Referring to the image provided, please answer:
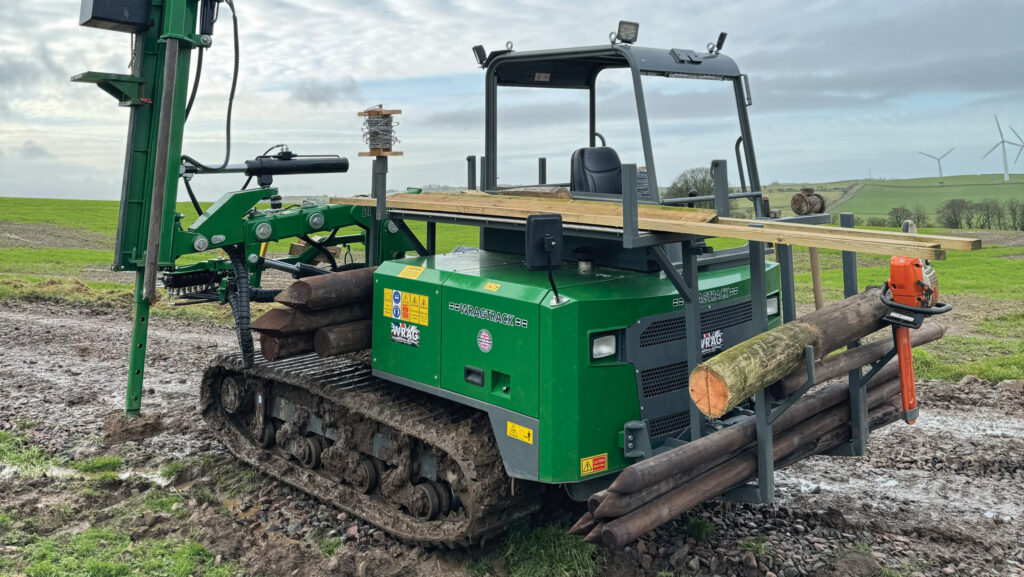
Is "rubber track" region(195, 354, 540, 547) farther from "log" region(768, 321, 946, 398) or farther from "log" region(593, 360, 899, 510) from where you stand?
"log" region(768, 321, 946, 398)

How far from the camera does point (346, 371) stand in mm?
8398

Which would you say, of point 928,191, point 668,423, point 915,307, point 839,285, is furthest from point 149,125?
point 928,191

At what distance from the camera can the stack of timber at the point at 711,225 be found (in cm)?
500

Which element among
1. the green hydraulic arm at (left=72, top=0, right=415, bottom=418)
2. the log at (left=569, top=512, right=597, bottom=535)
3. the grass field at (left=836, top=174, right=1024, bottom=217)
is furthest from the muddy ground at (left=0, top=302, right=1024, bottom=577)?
the grass field at (left=836, top=174, right=1024, bottom=217)

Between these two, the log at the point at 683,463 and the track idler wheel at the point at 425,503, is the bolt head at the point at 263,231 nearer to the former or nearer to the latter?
the track idler wheel at the point at 425,503

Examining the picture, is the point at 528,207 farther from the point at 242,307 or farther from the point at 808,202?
the point at 242,307

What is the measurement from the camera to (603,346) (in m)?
6.13

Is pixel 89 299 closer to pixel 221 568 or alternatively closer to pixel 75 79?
pixel 75 79

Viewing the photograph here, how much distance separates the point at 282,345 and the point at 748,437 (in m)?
4.10

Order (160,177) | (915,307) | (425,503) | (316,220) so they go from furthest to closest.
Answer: (316,220)
(160,177)
(425,503)
(915,307)

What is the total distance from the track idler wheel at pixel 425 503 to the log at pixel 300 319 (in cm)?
175

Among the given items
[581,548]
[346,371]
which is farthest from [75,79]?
[581,548]

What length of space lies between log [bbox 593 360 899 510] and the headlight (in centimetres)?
85

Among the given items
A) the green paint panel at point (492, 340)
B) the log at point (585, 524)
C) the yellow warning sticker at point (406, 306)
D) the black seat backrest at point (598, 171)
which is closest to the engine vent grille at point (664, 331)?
the green paint panel at point (492, 340)
